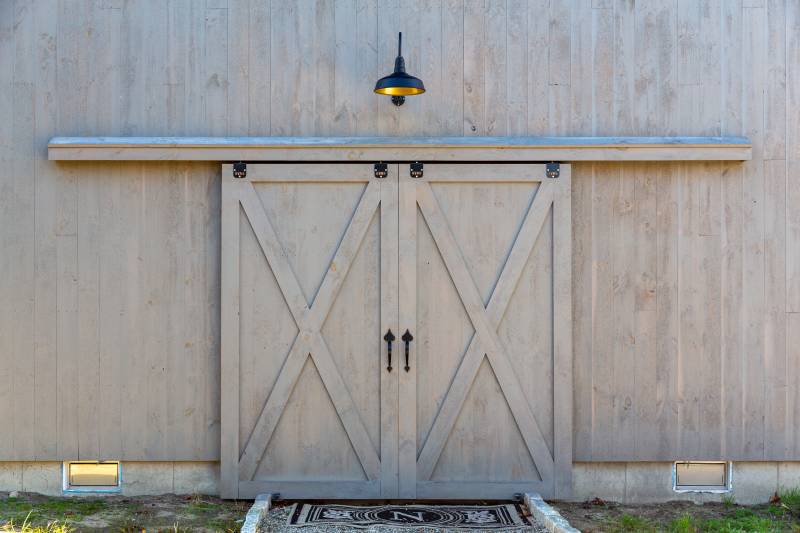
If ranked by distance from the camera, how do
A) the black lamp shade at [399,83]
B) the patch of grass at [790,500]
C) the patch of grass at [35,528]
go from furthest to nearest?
the patch of grass at [790,500]
the black lamp shade at [399,83]
the patch of grass at [35,528]

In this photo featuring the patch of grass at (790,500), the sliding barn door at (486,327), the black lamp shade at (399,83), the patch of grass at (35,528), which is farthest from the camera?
the sliding barn door at (486,327)

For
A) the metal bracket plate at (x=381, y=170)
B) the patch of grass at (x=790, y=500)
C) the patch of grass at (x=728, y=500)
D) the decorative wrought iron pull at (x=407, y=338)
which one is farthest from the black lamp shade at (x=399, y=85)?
the patch of grass at (x=790, y=500)

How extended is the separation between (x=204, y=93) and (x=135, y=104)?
0.58 metres

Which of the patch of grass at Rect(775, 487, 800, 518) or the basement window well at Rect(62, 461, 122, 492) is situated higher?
the basement window well at Rect(62, 461, 122, 492)

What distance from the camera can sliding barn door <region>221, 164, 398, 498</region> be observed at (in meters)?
7.08

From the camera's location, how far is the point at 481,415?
7.13 m

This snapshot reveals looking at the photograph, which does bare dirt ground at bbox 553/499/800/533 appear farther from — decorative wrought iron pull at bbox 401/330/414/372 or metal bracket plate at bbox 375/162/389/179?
metal bracket plate at bbox 375/162/389/179

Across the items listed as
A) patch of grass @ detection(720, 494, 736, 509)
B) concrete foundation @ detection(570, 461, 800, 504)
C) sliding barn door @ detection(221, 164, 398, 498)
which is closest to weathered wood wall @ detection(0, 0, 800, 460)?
concrete foundation @ detection(570, 461, 800, 504)

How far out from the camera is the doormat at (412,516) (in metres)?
6.41

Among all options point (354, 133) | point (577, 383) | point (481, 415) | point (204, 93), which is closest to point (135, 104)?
point (204, 93)

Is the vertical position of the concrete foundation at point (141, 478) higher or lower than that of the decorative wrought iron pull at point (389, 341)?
lower

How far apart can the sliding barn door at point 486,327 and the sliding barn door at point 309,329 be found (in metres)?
0.23

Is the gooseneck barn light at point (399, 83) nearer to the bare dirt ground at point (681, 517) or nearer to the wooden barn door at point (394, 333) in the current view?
the wooden barn door at point (394, 333)

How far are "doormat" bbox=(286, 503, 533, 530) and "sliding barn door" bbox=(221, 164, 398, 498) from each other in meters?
0.21
